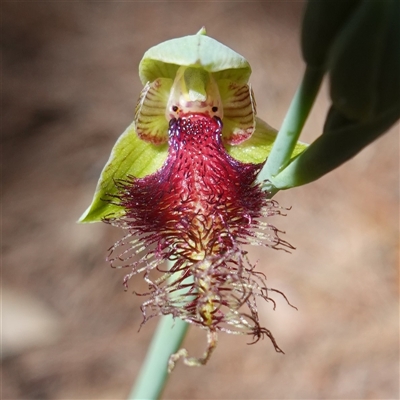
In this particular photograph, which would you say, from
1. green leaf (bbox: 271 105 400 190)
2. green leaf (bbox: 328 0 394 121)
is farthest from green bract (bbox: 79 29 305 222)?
green leaf (bbox: 328 0 394 121)

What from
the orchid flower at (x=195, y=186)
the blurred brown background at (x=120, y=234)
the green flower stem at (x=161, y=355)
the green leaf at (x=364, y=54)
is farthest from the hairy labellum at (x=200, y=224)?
the blurred brown background at (x=120, y=234)

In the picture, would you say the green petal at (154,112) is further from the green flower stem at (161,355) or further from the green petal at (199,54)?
the green flower stem at (161,355)

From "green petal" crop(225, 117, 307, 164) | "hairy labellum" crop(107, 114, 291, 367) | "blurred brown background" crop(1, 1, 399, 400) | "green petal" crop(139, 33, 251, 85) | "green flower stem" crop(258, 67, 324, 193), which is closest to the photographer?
"green flower stem" crop(258, 67, 324, 193)

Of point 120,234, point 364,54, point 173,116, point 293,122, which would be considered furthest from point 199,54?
point 120,234

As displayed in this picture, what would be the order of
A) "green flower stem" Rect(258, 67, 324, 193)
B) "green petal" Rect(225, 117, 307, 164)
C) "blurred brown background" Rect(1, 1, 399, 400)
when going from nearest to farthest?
"green flower stem" Rect(258, 67, 324, 193), "green petal" Rect(225, 117, 307, 164), "blurred brown background" Rect(1, 1, 399, 400)

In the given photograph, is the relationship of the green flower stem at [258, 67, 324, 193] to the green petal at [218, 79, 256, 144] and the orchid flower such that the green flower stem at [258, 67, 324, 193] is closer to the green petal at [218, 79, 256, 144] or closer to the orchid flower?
the orchid flower

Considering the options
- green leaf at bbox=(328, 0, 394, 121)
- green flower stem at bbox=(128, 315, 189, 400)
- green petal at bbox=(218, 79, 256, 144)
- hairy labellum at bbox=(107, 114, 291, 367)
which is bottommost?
green flower stem at bbox=(128, 315, 189, 400)
